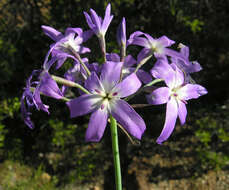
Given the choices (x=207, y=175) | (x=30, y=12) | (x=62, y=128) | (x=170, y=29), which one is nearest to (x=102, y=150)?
(x=62, y=128)

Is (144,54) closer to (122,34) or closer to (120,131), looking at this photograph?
(122,34)

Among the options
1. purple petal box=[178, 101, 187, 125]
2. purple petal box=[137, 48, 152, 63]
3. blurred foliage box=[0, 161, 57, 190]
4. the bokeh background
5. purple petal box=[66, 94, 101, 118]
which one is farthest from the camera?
blurred foliage box=[0, 161, 57, 190]

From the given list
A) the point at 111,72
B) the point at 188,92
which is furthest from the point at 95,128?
the point at 188,92

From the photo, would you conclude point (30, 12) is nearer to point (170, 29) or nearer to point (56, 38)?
point (170, 29)

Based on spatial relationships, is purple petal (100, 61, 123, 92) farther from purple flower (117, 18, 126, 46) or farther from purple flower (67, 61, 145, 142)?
purple flower (117, 18, 126, 46)

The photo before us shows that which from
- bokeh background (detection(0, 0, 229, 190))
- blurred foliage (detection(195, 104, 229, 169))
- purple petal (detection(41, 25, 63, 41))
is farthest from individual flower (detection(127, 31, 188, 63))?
blurred foliage (detection(195, 104, 229, 169))

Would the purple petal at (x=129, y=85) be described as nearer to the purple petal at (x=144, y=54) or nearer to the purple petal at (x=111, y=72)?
the purple petal at (x=111, y=72)
